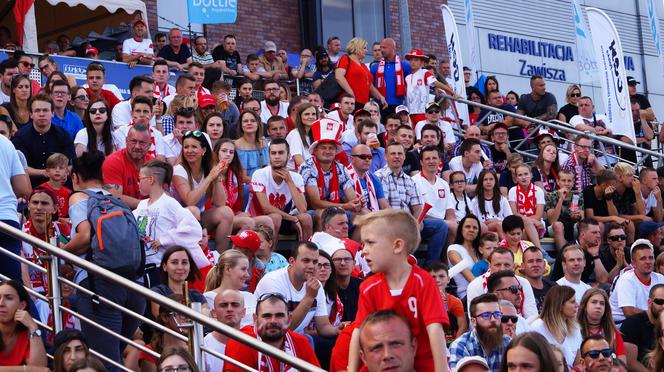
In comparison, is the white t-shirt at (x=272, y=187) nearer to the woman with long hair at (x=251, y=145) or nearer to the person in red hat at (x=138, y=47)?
the woman with long hair at (x=251, y=145)

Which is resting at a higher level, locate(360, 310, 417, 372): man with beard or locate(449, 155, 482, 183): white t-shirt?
locate(449, 155, 482, 183): white t-shirt

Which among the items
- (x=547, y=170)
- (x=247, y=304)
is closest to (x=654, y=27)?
(x=547, y=170)

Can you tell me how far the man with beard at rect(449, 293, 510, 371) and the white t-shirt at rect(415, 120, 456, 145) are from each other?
802 cm

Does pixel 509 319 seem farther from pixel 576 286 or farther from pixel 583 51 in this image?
pixel 583 51

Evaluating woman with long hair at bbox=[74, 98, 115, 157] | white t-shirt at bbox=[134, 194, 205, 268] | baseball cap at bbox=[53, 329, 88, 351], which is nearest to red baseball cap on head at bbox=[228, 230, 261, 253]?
white t-shirt at bbox=[134, 194, 205, 268]

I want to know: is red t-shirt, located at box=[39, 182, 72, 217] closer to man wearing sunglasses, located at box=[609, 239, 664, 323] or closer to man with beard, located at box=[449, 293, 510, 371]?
man with beard, located at box=[449, 293, 510, 371]

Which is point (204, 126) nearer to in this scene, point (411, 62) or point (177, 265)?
point (177, 265)

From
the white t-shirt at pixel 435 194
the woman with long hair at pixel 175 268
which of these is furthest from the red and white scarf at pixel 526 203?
the woman with long hair at pixel 175 268

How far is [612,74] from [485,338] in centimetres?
1024

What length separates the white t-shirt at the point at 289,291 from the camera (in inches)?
397

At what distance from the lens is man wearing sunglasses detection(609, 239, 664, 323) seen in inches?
493

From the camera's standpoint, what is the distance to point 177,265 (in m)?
9.55

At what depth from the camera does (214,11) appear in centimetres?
1816

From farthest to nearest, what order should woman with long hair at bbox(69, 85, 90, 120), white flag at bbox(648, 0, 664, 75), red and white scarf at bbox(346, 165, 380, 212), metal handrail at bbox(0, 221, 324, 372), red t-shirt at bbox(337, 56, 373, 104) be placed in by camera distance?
1. white flag at bbox(648, 0, 664, 75)
2. red t-shirt at bbox(337, 56, 373, 104)
3. woman with long hair at bbox(69, 85, 90, 120)
4. red and white scarf at bbox(346, 165, 380, 212)
5. metal handrail at bbox(0, 221, 324, 372)
